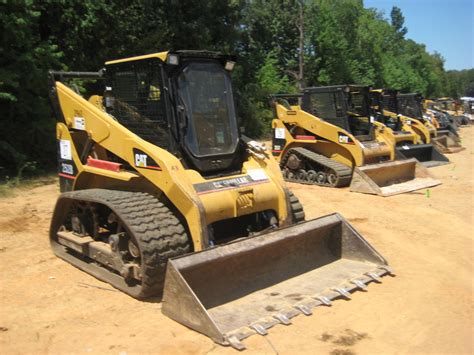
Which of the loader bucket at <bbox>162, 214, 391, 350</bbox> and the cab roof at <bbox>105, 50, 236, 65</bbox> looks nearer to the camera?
the loader bucket at <bbox>162, 214, 391, 350</bbox>

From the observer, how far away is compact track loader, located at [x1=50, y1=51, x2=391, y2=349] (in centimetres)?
430

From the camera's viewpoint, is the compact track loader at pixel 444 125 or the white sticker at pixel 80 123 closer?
the white sticker at pixel 80 123

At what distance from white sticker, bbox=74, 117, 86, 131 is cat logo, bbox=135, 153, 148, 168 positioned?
1.07m

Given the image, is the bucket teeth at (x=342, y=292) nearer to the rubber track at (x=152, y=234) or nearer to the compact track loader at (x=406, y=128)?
the rubber track at (x=152, y=234)

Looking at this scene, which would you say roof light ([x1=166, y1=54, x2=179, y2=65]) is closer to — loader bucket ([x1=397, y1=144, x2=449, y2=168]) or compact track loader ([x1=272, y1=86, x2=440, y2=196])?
compact track loader ([x1=272, y1=86, x2=440, y2=196])

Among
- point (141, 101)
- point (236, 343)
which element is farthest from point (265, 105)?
point (236, 343)

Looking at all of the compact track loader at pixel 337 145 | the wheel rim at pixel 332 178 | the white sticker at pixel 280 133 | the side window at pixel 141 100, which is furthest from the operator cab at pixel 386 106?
the side window at pixel 141 100

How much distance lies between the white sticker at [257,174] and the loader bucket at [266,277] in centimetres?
65

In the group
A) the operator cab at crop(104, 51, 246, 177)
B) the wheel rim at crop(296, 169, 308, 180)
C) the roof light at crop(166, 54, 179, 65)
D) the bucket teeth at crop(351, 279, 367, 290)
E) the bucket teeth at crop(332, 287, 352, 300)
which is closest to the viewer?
the bucket teeth at crop(332, 287, 352, 300)

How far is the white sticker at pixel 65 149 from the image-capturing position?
6012 mm

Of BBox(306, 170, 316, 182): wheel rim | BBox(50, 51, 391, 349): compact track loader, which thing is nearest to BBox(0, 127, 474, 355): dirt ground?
BBox(50, 51, 391, 349): compact track loader

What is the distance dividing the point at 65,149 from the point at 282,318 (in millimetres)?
3501

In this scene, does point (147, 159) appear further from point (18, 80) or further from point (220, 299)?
point (18, 80)

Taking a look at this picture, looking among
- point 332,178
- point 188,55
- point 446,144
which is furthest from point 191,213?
point 446,144
